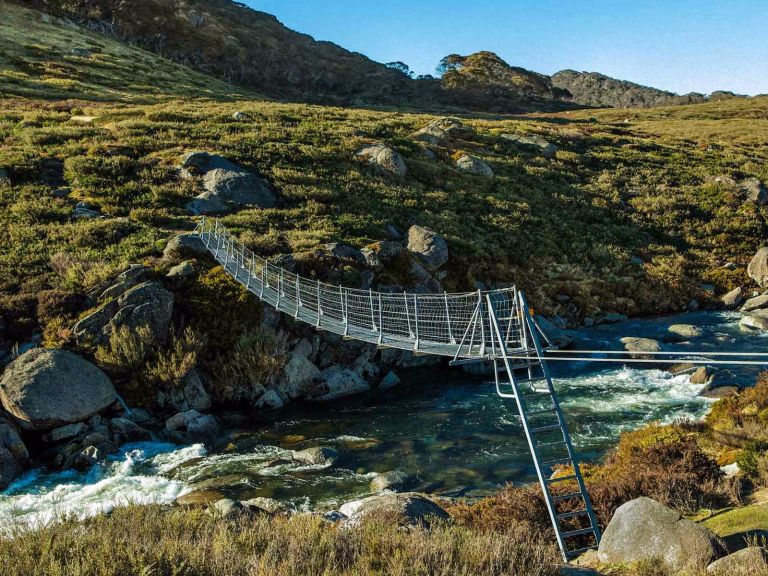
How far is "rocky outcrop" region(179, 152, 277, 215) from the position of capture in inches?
990

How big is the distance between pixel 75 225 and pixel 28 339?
713 cm

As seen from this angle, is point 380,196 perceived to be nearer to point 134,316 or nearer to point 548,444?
point 134,316

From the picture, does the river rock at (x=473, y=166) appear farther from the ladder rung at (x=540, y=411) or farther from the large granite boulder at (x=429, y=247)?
the ladder rung at (x=540, y=411)

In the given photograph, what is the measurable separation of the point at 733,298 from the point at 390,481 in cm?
2200

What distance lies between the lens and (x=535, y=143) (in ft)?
145

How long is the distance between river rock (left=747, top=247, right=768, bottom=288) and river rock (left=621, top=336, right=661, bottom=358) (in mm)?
11803

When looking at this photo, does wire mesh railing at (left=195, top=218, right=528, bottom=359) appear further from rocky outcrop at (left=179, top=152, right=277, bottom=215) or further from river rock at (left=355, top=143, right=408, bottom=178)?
river rock at (left=355, top=143, right=408, bottom=178)

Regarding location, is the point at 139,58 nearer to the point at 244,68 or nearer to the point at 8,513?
the point at 244,68

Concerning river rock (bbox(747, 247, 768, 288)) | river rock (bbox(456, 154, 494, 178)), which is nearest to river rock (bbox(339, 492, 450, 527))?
river rock (bbox(747, 247, 768, 288))

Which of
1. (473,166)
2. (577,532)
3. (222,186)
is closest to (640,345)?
(577,532)

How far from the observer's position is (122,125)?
3312 cm

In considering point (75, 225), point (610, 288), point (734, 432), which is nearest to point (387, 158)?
point (610, 288)

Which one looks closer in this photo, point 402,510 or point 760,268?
point 402,510

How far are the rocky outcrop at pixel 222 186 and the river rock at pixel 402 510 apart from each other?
19379mm
